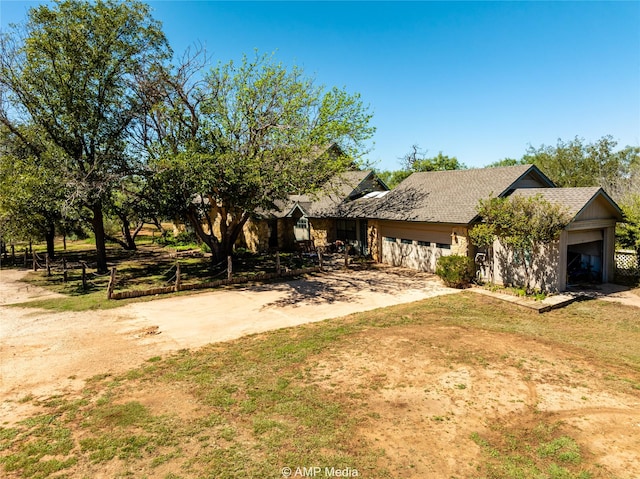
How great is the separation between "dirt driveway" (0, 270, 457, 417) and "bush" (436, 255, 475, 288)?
2.17 ft

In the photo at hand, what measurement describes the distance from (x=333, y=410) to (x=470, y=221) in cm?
1290

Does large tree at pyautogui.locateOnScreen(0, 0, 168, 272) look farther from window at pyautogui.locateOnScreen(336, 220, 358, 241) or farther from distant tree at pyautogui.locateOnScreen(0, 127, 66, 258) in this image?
window at pyautogui.locateOnScreen(336, 220, 358, 241)

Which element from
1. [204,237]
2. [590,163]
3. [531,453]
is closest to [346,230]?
[204,237]

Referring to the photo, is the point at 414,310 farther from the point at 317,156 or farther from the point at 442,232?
the point at 317,156

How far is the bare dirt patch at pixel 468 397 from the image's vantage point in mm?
5461

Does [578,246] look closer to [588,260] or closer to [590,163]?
Answer: [588,260]

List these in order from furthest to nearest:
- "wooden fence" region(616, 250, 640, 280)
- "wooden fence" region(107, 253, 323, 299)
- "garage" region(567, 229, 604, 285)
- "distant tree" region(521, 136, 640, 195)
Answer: "distant tree" region(521, 136, 640, 195) → "wooden fence" region(616, 250, 640, 280) → "garage" region(567, 229, 604, 285) → "wooden fence" region(107, 253, 323, 299)

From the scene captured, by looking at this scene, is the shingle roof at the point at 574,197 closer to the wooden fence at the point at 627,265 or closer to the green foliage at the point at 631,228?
the green foliage at the point at 631,228

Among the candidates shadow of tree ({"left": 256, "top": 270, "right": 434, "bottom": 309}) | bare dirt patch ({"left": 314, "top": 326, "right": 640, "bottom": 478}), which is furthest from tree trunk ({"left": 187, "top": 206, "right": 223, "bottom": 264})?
bare dirt patch ({"left": 314, "top": 326, "right": 640, "bottom": 478})

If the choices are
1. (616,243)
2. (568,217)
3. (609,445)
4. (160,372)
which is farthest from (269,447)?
(616,243)

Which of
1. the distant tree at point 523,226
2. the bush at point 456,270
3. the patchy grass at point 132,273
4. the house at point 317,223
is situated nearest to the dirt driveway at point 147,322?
the bush at point 456,270

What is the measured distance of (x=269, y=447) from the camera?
561cm

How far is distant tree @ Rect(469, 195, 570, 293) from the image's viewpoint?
14164mm

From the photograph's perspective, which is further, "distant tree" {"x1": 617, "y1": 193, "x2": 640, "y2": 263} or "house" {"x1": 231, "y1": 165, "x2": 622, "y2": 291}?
"distant tree" {"x1": 617, "y1": 193, "x2": 640, "y2": 263}
